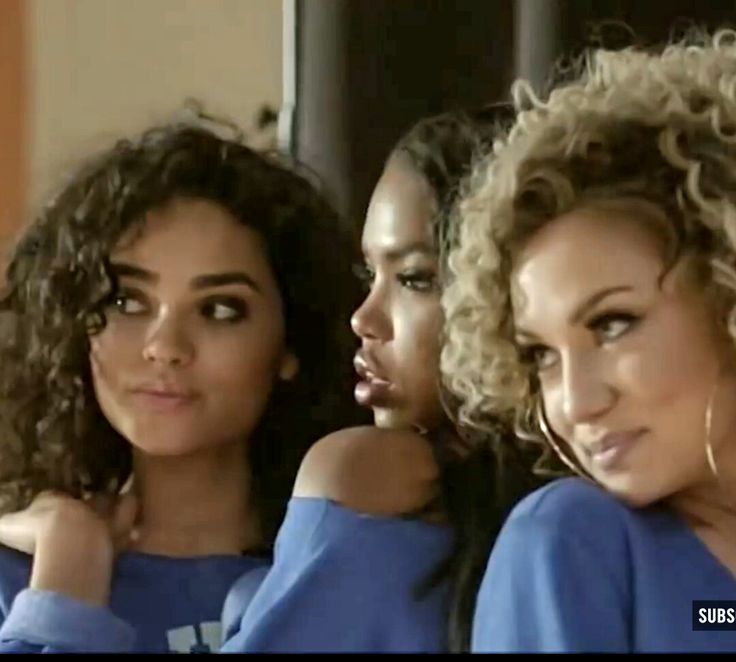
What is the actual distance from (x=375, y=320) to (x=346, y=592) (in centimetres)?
20

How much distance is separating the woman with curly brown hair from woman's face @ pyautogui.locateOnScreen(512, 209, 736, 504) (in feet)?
1.04

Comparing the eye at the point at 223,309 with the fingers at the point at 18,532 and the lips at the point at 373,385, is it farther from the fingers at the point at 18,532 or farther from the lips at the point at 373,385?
the fingers at the point at 18,532

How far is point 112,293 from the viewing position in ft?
3.46

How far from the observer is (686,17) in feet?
3.88

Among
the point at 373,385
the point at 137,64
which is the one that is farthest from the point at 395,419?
the point at 137,64

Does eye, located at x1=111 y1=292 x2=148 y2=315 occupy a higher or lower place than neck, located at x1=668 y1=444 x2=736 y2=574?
higher

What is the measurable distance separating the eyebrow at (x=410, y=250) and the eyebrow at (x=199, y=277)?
14 centimetres

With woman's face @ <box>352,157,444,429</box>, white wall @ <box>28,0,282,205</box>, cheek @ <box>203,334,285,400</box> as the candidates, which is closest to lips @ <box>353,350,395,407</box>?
woman's face @ <box>352,157,444,429</box>

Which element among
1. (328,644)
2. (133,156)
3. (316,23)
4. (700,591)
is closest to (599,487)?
(700,591)

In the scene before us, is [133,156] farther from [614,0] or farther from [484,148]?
[614,0]

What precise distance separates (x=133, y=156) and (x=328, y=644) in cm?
45

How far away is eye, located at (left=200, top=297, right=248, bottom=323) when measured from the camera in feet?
3.43

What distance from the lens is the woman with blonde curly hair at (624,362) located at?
791 mm

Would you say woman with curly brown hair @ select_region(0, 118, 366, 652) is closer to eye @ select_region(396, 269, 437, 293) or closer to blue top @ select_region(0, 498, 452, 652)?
blue top @ select_region(0, 498, 452, 652)
